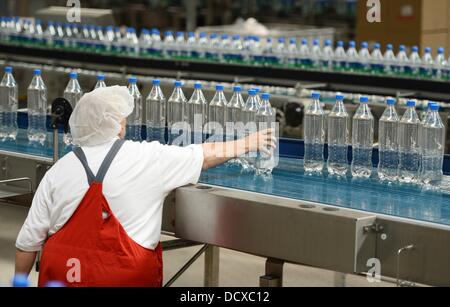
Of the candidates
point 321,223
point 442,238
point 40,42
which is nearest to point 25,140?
point 321,223

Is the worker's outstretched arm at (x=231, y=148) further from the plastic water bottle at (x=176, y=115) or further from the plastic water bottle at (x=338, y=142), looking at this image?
the plastic water bottle at (x=176, y=115)

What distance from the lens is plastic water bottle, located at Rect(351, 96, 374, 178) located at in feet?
13.3

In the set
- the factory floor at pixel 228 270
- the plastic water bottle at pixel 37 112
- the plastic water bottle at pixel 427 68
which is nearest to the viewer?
the plastic water bottle at pixel 37 112

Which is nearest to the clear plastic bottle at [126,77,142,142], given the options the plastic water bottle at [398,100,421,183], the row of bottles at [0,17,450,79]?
the plastic water bottle at [398,100,421,183]

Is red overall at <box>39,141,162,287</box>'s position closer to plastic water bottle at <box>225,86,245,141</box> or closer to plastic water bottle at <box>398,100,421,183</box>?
plastic water bottle at <box>225,86,245,141</box>

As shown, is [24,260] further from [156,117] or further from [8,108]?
[8,108]

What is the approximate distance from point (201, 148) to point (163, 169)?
0.19m

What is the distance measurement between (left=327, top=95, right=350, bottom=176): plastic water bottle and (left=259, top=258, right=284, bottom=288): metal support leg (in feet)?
2.01

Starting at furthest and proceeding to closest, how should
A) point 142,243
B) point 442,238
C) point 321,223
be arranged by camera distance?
point 142,243, point 321,223, point 442,238

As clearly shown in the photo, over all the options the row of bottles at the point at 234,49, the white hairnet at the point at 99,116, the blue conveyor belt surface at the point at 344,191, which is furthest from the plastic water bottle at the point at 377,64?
the white hairnet at the point at 99,116

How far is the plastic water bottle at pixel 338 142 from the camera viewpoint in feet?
13.4

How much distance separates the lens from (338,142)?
4.21m
